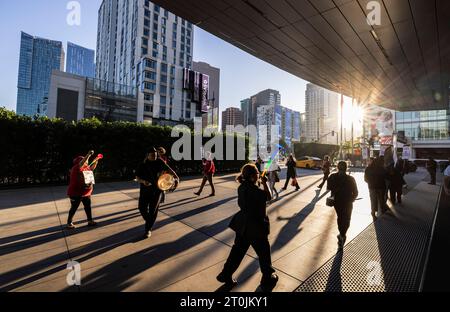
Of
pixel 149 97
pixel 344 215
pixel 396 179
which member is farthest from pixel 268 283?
pixel 149 97

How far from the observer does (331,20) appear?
6.90 m

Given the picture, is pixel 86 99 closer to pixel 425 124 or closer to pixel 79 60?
pixel 425 124

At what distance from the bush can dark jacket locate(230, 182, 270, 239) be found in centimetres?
1131

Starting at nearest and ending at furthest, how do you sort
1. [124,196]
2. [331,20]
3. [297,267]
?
[297,267]
[331,20]
[124,196]

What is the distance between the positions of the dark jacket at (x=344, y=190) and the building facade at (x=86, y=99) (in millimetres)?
53652

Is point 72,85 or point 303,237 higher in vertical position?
point 72,85

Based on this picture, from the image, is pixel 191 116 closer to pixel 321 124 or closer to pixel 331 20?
pixel 321 124

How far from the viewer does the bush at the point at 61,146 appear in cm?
948

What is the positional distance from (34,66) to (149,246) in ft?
630

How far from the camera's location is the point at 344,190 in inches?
161

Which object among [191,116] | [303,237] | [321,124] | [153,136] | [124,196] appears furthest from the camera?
[321,124]

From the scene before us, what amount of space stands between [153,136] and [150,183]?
10.2m

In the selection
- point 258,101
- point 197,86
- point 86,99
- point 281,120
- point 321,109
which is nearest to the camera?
point 86,99
